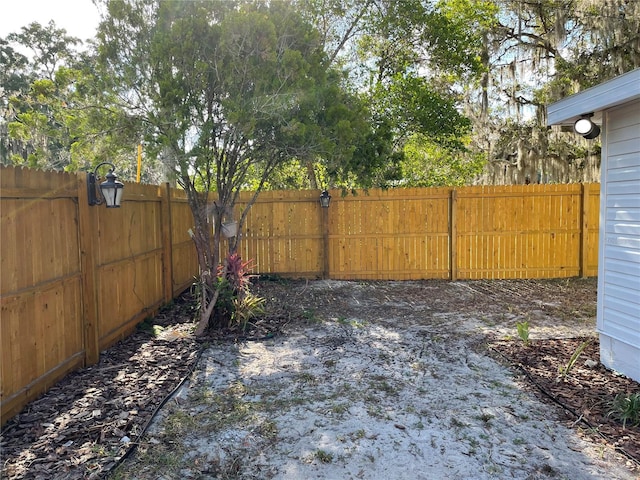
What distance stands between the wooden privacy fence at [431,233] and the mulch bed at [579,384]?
12.1 ft

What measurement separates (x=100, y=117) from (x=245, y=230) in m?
4.10

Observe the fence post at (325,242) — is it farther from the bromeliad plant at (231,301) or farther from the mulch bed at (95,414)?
the mulch bed at (95,414)

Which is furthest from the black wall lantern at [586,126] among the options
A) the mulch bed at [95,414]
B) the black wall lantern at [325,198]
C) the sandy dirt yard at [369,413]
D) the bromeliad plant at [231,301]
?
the black wall lantern at [325,198]

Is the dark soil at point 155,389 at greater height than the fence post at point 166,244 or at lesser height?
lesser

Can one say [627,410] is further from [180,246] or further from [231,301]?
[180,246]

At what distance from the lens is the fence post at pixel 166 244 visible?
566 cm

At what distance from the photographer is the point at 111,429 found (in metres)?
2.62

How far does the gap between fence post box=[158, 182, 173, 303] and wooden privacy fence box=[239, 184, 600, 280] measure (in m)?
2.33

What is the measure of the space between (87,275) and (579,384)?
392 centimetres

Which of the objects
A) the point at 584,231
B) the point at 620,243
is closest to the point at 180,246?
the point at 620,243

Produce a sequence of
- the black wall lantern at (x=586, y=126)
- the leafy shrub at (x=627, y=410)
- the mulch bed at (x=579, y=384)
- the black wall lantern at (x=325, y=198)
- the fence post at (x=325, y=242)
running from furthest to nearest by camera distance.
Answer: the fence post at (x=325, y=242), the black wall lantern at (x=325, y=198), the black wall lantern at (x=586, y=126), the leafy shrub at (x=627, y=410), the mulch bed at (x=579, y=384)

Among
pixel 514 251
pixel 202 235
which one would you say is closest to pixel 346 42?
pixel 514 251

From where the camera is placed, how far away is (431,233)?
7.96m

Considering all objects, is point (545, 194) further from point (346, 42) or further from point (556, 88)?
point (346, 42)
